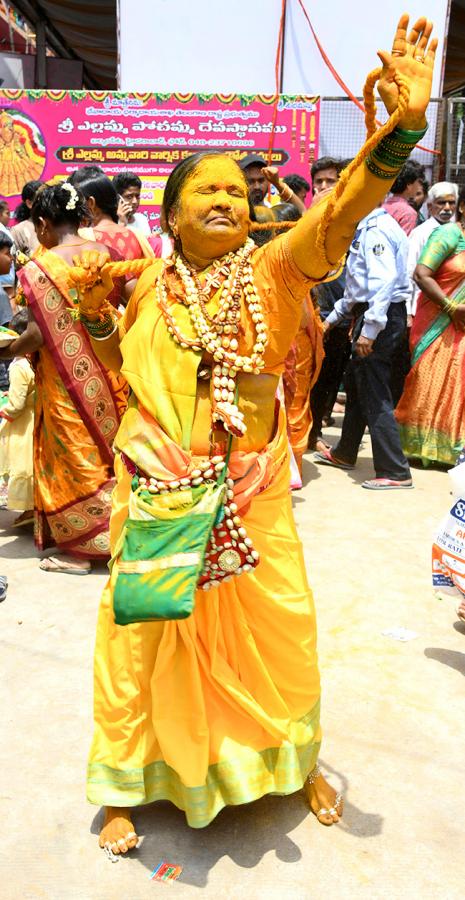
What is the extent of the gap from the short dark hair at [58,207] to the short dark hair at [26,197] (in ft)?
9.98

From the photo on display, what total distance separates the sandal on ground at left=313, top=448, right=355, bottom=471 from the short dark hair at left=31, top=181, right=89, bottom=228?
2912 mm

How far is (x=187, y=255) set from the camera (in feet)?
6.71

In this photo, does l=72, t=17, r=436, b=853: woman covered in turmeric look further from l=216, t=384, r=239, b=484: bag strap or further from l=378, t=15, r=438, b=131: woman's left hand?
l=378, t=15, r=438, b=131: woman's left hand

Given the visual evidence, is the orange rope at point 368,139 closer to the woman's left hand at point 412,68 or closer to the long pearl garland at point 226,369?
the woman's left hand at point 412,68

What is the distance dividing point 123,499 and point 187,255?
664 millimetres

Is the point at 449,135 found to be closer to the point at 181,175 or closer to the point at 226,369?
the point at 181,175

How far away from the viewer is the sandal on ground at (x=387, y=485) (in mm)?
5352

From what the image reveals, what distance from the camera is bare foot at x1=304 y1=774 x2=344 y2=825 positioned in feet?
7.19

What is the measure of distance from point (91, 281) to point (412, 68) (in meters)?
1.05

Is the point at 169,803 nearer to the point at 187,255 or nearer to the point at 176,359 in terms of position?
the point at 176,359

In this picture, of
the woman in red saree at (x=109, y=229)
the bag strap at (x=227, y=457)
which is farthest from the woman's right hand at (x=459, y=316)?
the bag strap at (x=227, y=457)

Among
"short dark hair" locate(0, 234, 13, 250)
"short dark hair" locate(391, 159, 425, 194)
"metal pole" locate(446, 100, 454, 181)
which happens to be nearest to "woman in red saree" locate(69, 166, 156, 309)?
"short dark hair" locate(0, 234, 13, 250)

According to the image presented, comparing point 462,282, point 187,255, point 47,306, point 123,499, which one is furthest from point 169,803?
point 462,282

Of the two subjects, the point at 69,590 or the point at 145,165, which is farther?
the point at 145,165
